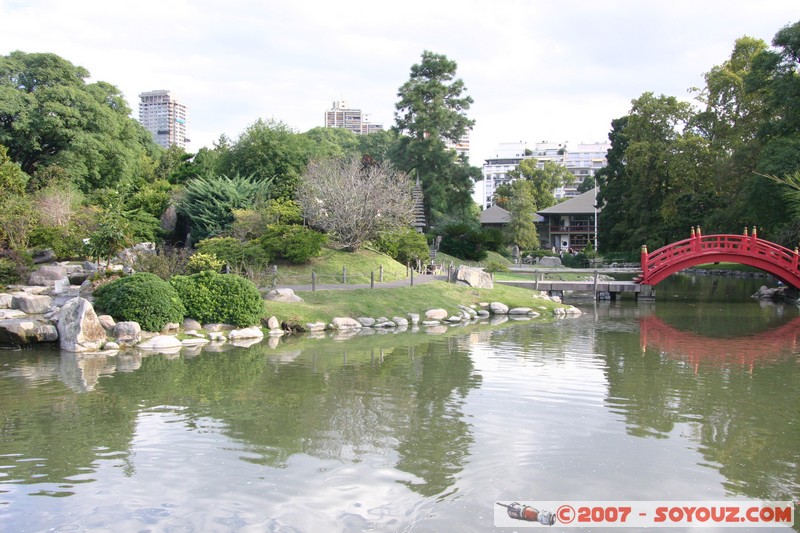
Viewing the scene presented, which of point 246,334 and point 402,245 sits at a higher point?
point 402,245

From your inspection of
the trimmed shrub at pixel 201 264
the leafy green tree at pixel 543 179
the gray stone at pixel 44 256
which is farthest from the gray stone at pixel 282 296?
the leafy green tree at pixel 543 179

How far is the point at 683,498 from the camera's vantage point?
643 centimetres

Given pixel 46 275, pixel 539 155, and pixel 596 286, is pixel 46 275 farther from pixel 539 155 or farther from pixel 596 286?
pixel 539 155

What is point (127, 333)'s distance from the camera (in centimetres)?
1514

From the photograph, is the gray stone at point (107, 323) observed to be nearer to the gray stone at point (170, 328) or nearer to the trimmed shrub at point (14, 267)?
the gray stone at point (170, 328)

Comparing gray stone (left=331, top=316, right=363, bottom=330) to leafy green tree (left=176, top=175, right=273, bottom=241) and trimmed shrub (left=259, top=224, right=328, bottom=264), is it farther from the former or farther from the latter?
leafy green tree (left=176, top=175, right=273, bottom=241)

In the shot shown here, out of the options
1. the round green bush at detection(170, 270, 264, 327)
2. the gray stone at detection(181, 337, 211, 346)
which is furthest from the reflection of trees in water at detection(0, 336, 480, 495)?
the round green bush at detection(170, 270, 264, 327)

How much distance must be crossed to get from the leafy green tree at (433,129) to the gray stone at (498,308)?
69.4 ft

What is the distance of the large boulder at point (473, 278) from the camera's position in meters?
24.2

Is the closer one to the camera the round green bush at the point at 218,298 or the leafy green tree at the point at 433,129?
the round green bush at the point at 218,298

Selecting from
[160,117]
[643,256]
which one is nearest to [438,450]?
[643,256]

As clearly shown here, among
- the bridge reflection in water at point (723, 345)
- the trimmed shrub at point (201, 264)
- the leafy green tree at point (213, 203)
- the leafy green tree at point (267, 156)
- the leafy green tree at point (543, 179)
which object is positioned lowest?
the bridge reflection in water at point (723, 345)

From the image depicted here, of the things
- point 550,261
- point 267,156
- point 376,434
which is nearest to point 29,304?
point 376,434

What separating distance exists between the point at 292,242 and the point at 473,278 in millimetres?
6927
